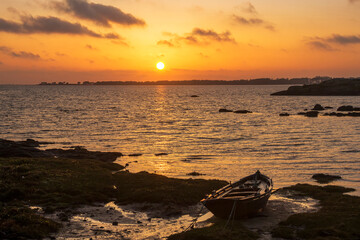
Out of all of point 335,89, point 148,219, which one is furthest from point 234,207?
point 335,89

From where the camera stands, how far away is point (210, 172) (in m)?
32.2

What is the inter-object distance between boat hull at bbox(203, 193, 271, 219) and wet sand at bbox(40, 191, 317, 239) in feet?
1.55

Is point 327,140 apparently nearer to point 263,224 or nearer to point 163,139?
point 163,139

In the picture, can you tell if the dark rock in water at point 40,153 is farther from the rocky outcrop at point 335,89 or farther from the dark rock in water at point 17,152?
the rocky outcrop at point 335,89

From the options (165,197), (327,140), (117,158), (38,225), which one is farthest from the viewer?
(327,140)

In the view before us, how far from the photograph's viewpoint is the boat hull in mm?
18172

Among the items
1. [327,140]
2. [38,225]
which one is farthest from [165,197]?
[327,140]

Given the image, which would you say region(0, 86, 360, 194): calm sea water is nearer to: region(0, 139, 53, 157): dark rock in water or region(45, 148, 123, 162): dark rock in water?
region(45, 148, 123, 162): dark rock in water

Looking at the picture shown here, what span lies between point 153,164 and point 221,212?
18.2 m

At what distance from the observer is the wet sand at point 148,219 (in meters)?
16.9

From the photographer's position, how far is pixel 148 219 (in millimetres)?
19422

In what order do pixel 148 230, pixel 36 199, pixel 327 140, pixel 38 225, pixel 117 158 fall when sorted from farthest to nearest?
pixel 327 140
pixel 117 158
pixel 36 199
pixel 148 230
pixel 38 225

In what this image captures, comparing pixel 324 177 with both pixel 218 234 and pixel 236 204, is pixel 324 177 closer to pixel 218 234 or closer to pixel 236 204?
pixel 236 204

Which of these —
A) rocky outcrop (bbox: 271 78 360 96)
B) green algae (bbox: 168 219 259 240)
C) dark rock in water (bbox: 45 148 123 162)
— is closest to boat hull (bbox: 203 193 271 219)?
green algae (bbox: 168 219 259 240)
